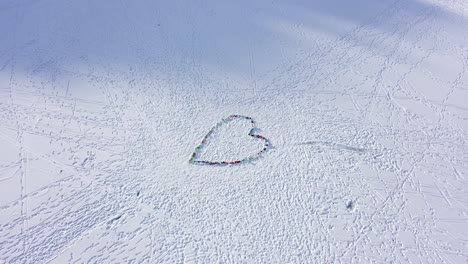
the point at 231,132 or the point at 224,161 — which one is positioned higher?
the point at 231,132

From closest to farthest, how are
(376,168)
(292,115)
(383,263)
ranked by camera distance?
1. (383,263)
2. (376,168)
3. (292,115)

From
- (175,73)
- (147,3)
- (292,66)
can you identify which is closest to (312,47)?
(292,66)

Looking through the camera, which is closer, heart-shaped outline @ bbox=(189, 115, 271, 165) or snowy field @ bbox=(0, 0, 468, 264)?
snowy field @ bbox=(0, 0, 468, 264)

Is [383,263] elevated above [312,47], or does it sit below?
below

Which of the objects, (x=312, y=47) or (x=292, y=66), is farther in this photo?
(x=312, y=47)

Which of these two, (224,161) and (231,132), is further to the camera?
(231,132)

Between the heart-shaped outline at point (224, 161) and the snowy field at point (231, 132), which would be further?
the heart-shaped outline at point (224, 161)

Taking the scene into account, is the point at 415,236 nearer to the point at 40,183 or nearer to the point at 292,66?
the point at 292,66

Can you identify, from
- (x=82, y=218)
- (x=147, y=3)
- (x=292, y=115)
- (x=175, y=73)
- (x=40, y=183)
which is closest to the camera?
(x=82, y=218)
